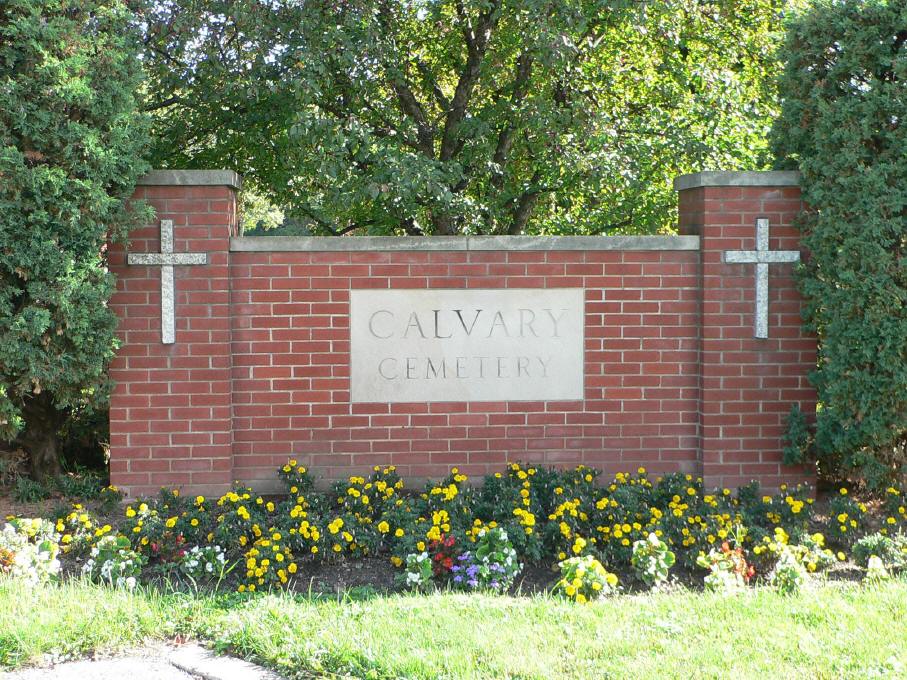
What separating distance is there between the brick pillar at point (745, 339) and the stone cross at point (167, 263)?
347 cm

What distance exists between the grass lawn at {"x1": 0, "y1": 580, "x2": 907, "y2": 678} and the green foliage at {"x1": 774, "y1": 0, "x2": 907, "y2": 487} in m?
1.62

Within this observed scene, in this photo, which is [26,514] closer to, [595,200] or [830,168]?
[830,168]

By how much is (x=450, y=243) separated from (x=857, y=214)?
258 centimetres

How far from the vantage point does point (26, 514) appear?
6105 mm

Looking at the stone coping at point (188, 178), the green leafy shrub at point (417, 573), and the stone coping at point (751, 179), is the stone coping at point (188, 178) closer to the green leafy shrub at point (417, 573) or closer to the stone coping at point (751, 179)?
the green leafy shrub at point (417, 573)

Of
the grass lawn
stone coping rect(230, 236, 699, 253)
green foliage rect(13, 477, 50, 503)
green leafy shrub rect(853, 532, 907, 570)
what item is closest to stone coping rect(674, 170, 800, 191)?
stone coping rect(230, 236, 699, 253)

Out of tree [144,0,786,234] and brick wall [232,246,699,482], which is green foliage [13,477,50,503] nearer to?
brick wall [232,246,699,482]

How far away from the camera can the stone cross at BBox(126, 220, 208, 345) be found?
20.5 ft

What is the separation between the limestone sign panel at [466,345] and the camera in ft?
21.5

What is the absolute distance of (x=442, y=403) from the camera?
6.61 meters

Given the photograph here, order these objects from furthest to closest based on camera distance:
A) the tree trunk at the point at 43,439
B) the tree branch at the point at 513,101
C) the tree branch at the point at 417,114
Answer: the tree branch at the point at 417,114 < the tree branch at the point at 513,101 < the tree trunk at the point at 43,439

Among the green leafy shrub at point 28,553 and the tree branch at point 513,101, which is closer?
the green leafy shrub at point 28,553

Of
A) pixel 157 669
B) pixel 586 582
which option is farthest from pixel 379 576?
pixel 157 669

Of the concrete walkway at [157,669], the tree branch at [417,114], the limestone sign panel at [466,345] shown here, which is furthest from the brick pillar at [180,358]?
the tree branch at [417,114]
